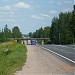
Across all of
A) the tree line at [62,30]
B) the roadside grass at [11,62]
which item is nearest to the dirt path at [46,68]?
the roadside grass at [11,62]

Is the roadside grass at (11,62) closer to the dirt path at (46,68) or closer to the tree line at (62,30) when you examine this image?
the dirt path at (46,68)

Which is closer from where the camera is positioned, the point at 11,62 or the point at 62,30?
the point at 11,62

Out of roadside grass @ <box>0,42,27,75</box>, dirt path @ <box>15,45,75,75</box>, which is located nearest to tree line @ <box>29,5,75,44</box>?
roadside grass @ <box>0,42,27,75</box>

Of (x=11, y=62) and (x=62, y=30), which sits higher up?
(x=62, y=30)

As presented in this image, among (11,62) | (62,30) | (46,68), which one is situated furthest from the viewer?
(62,30)

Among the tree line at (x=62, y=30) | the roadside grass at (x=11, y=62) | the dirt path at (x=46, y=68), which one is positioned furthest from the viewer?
the tree line at (x=62, y=30)

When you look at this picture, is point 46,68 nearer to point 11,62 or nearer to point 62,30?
point 11,62

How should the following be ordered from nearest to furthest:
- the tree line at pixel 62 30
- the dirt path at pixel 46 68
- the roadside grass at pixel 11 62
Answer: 1. the dirt path at pixel 46 68
2. the roadside grass at pixel 11 62
3. the tree line at pixel 62 30

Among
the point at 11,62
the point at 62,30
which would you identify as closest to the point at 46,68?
the point at 11,62

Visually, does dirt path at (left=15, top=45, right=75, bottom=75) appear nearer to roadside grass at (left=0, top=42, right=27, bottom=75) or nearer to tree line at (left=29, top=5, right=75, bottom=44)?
roadside grass at (left=0, top=42, right=27, bottom=75)

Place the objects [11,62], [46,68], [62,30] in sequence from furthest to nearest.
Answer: [62,30] → [11,62] → [46,68]

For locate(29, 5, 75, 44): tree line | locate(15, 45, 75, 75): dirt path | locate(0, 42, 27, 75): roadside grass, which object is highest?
locate(29, 5, 75, 44): tree line

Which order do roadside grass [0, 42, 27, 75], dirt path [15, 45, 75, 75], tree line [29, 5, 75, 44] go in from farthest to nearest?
1. tree line [29, 5, 75, 44]
2. roadside grass [0, 42, 27, 75]
3. dirt path [15, 45, 75, 75]

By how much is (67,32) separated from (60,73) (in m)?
127
